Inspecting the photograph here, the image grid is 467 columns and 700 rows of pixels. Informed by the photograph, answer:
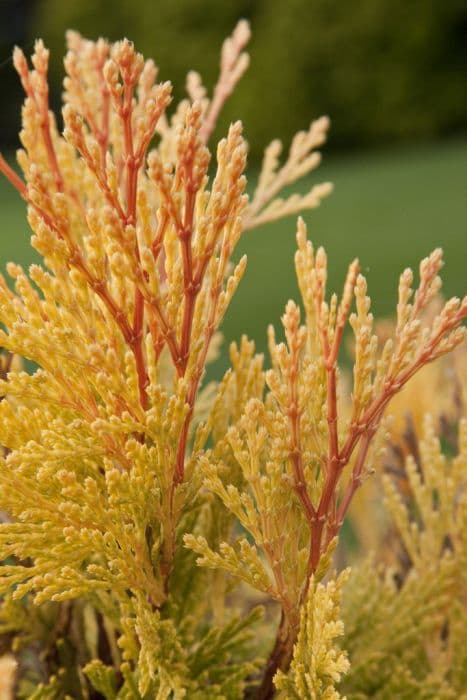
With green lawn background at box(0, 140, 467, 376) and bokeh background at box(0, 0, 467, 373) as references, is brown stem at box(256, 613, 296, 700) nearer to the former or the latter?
green lawn background at box(0, 140, 467, 376)

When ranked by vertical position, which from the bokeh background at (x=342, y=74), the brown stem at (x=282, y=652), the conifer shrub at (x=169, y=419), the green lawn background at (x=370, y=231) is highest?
the bokeh background at (x=342, y=74)

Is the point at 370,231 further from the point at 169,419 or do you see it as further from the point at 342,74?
the point at 169,419

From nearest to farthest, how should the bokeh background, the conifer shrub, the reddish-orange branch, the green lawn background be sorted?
1. the conifer shrub
2. the reddish-orange branch
3. the green lawn background
4. the bokeh background

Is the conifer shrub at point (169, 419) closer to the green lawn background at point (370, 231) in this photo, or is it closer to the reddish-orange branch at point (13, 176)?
the reddish-orange branch at point (13, 176)

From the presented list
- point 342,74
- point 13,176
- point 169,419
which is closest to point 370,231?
point 342,74

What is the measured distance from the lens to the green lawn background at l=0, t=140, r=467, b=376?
6.44m

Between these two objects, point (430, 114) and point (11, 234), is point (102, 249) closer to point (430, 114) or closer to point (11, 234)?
point (11, 234)

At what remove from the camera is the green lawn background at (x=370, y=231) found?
6438 mm

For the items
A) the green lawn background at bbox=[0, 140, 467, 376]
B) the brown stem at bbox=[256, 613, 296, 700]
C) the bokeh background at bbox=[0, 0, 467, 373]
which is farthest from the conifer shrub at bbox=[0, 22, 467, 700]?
the bokeh background at bbox=[0, 0, 467, 373]

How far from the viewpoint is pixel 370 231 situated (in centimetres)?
864

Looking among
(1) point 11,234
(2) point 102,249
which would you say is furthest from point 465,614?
(1) point 11,234

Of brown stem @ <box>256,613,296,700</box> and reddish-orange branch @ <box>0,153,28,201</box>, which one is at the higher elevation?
reddish-orange branch @ <box>0,153,28,201</box>

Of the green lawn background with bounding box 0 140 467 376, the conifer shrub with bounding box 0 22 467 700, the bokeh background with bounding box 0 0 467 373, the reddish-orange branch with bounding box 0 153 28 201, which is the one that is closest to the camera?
the conifer shrub with bounding box 0 22 467 700

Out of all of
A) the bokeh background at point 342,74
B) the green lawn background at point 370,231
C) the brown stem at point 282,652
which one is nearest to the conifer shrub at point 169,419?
the brown stem at point 282,652
